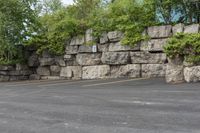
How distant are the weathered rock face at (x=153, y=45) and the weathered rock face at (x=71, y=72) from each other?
3.60 meters

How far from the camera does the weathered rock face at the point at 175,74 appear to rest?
11438 millimetres

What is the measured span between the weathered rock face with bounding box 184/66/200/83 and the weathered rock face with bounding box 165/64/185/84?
26cm

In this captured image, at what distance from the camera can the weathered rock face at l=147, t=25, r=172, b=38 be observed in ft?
46.6

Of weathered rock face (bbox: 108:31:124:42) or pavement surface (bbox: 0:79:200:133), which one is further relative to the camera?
weathered rock face (bbox: 108:31:124:42)

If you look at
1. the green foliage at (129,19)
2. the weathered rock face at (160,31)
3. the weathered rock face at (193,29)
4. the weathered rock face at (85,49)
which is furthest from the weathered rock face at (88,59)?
the weathered rock face at (193,29)

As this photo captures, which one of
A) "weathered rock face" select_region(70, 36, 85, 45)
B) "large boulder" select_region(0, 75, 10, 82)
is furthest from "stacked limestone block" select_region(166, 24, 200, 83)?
"large boulder" select_region(0, 75, 10, 82)

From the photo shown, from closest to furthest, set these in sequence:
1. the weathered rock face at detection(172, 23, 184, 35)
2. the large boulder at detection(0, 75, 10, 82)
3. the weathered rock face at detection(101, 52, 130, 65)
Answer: the weathered rock face at detection(172, 23, 184, 35), the weathered rock face at detection(101, 52, 130, 65), the large boulder at detection(0, 75, 10, 82)

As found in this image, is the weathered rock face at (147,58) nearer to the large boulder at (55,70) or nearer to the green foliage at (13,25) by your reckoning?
the large boulder at (55,70)

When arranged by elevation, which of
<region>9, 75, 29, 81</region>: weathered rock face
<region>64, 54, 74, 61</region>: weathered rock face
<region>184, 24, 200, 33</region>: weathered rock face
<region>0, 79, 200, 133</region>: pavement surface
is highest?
<region>184, 24, 200, 33</region>: weathered rock face

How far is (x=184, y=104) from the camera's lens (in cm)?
731

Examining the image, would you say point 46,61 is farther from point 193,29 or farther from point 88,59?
point 193,29

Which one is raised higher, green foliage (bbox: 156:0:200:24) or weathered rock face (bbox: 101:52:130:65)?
green foliage (bbox: 156:0:200:24)

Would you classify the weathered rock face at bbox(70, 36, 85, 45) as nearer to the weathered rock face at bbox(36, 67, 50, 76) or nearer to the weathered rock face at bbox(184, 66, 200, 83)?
the weathered rock face at bbox(36, 67, 50, 76)

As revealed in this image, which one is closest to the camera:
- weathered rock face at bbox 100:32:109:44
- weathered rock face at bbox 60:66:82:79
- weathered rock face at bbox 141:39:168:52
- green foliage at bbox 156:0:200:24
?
weathered rock face at bbox 141:39:168:52
